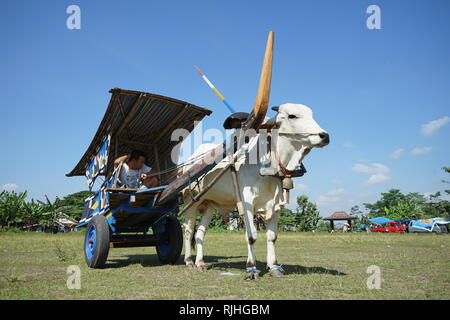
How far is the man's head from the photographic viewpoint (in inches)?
282

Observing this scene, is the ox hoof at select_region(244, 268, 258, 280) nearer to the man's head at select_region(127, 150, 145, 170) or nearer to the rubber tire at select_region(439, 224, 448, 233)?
the man's head at select_region(127, 150, 145, 170)

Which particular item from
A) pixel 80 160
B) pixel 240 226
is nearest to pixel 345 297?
pixel 80 160

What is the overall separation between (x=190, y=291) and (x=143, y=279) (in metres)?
1.39

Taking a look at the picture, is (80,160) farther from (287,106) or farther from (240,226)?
(240,226)

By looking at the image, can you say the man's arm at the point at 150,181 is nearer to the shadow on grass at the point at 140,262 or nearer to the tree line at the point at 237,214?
the shadow on grass at the point at 140,262

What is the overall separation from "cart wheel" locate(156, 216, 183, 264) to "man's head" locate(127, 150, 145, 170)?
167cm

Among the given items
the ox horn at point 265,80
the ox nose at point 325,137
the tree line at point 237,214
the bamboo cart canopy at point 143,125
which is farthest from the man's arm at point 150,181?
the tree line at point 237,214

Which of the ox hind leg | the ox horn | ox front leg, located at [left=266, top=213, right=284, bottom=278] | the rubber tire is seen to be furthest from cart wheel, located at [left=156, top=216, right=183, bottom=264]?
the rubber tire

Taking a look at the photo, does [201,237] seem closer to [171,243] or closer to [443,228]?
[171,243]

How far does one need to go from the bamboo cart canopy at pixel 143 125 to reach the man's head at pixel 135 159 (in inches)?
15.6

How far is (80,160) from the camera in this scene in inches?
318

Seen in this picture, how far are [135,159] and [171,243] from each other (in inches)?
85.1

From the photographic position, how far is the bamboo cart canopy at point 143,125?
651 centimetres
